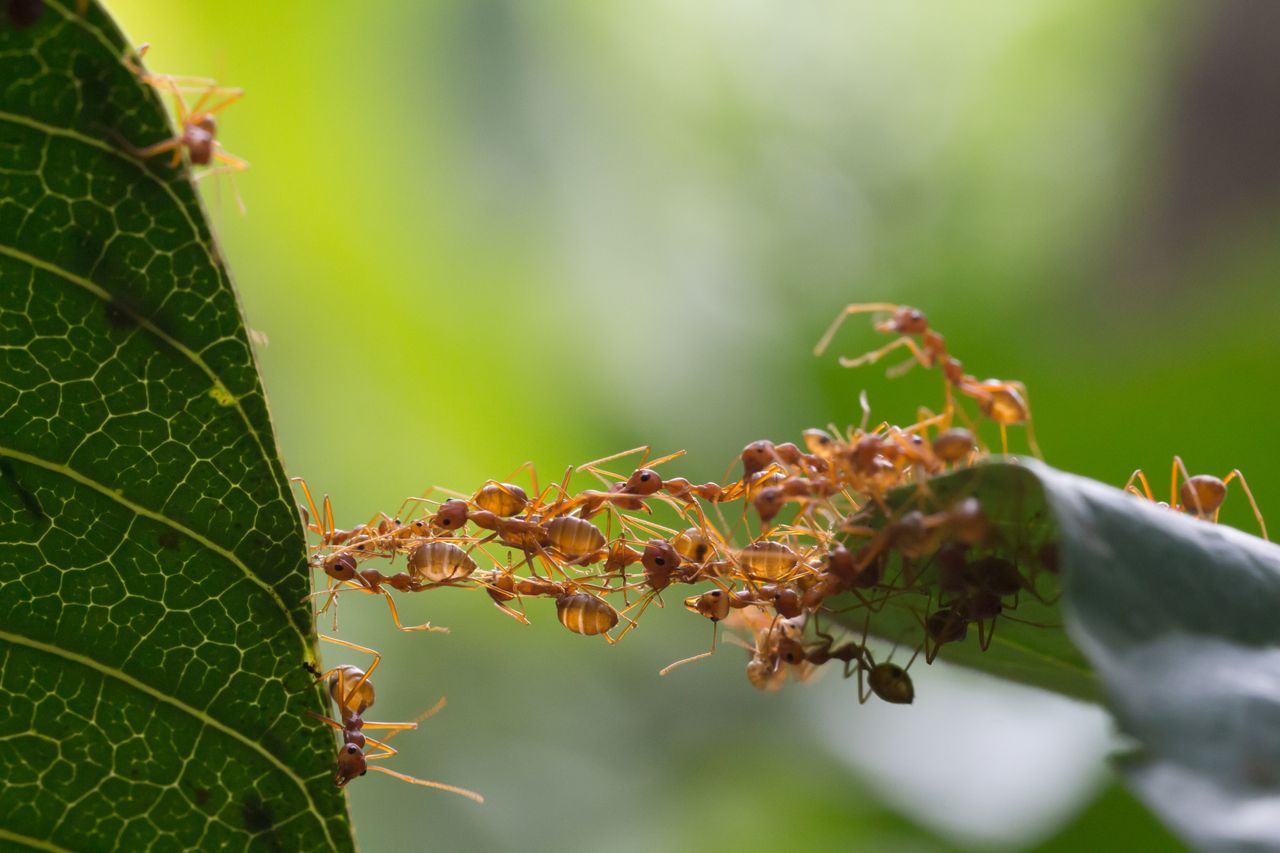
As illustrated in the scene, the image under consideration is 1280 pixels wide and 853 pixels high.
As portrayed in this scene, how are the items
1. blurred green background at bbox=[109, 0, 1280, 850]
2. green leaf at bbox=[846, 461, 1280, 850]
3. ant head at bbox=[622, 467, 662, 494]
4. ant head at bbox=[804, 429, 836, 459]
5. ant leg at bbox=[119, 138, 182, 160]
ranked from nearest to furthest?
green leaf at bbox=[846, 461, 1280, 850]
ant leg at bbox=[119, 138, 182, 160]
ant head at bbox=[804, 429, 836, 459]
ant head at bbox=[622, 467, 662, 494]
blurred green background at bbox=[109, 0, 1280, 850]

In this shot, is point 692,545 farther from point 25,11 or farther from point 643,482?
point 25,11

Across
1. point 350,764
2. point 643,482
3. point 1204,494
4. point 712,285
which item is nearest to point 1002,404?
point 1204,494

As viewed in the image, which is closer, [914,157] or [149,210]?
[149,210]

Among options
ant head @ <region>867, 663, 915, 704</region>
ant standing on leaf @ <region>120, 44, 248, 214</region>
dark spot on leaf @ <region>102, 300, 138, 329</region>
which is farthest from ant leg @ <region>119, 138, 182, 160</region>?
ant head @ <region>867, 663, 915, 704</region>

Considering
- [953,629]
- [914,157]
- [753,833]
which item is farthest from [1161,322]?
[953,629]

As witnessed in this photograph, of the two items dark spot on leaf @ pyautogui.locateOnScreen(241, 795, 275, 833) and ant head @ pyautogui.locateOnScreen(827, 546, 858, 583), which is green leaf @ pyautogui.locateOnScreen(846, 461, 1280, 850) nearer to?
ant head @ pyautogui.locateOnScreen(827, 546, 858, 583)

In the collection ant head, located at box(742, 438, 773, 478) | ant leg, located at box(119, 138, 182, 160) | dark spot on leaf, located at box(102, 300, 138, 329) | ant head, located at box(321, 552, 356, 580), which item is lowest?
ant head, located at box(321, 552, 356, 580)

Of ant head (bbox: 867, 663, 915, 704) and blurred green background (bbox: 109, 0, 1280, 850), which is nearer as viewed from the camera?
ant head (bbox: 867, 663, 915, 704)

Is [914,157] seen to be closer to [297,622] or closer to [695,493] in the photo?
[695,493]
